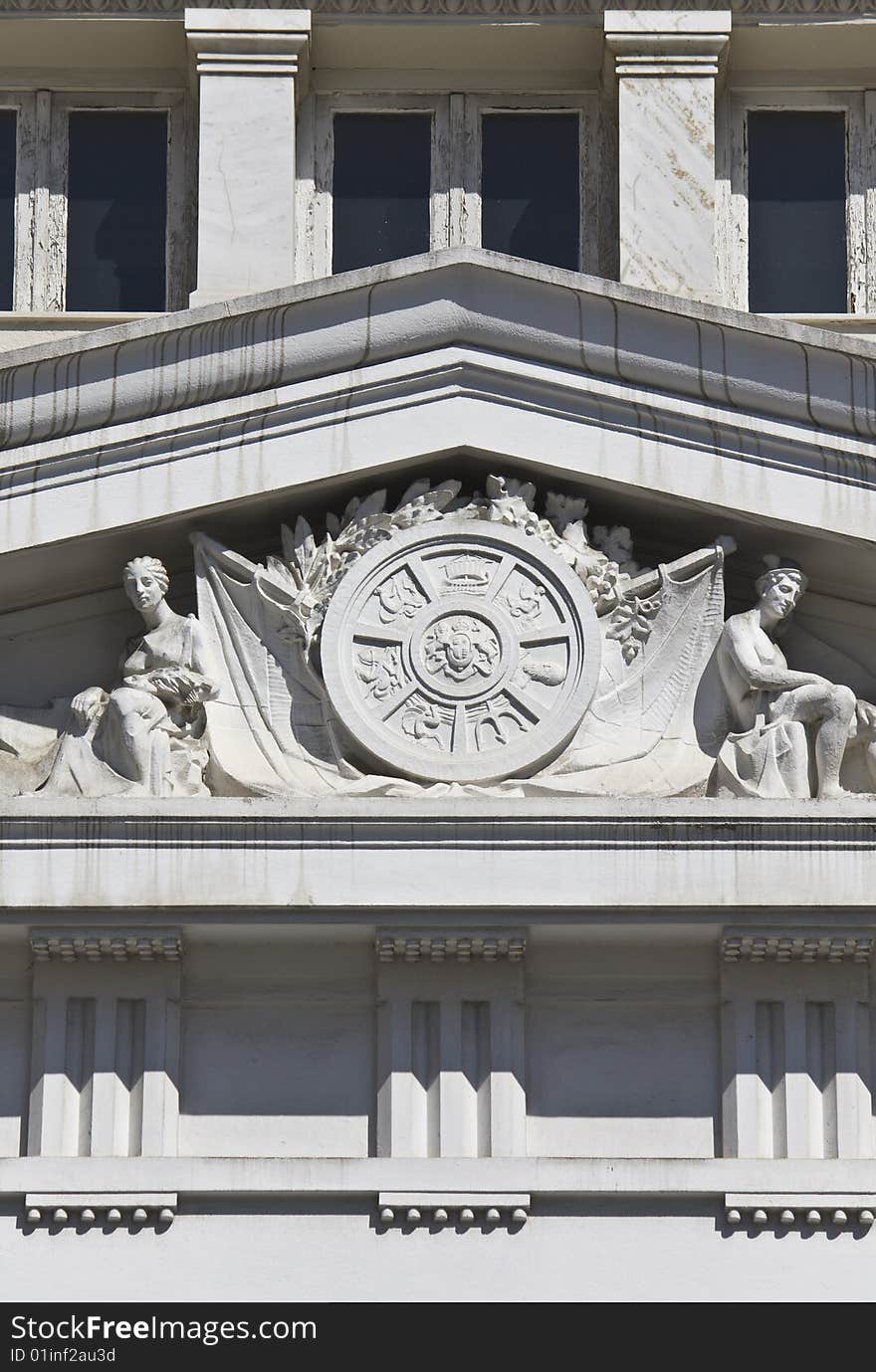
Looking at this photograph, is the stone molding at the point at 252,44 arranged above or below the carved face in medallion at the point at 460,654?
above

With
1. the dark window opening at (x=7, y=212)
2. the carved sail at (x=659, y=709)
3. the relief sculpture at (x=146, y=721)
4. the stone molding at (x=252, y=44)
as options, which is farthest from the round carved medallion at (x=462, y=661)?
the stone molding at (x=252, y=44)

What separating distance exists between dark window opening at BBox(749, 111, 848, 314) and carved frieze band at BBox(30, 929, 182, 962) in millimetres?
6813

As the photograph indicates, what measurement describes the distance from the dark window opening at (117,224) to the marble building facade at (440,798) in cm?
408

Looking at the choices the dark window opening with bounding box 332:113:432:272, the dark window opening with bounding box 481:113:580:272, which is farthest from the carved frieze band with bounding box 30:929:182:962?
the dark window opening with bounding box 481:113:580:272

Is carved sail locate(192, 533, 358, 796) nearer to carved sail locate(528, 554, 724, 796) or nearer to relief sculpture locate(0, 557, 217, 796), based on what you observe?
relief sculpture locate(0, 557, 217, 796)

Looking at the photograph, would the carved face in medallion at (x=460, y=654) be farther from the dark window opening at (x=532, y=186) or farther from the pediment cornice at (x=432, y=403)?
the dark window opening at (x=532, y=186)

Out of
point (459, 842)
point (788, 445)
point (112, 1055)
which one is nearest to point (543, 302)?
point (788, 445)

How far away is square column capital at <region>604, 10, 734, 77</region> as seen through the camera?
22516 millimetres

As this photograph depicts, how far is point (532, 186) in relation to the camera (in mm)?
22609

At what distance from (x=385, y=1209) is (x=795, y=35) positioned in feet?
29.6

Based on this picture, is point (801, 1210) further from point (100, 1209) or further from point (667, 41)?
point (667, 41)

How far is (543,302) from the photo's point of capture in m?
18.4

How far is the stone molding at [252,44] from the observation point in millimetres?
22547
